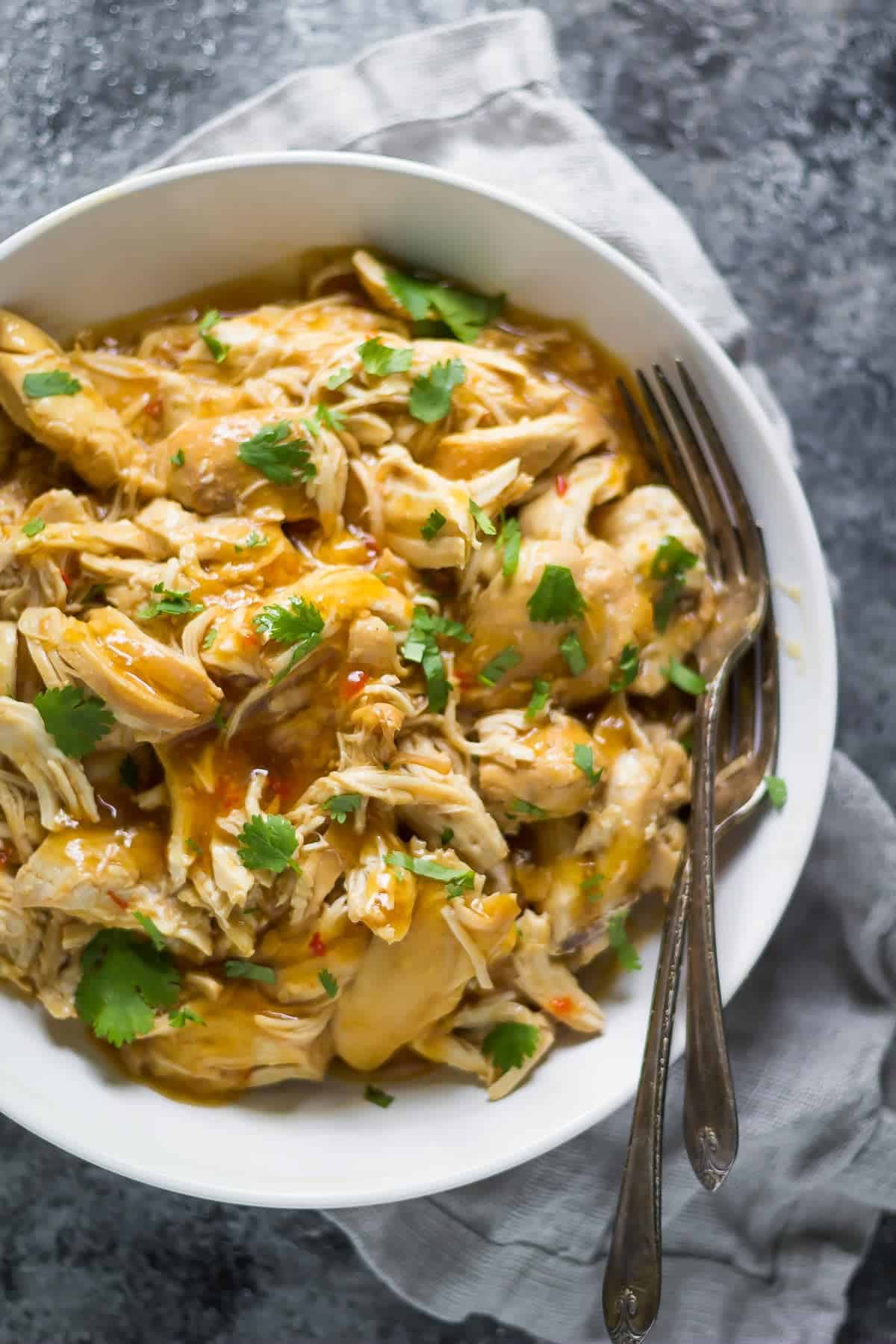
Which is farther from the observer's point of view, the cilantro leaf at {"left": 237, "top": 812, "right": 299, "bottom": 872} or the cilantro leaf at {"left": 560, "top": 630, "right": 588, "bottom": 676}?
the cilantro leaf at {"left": 560, "top": 630, "right": 588, "bottom": 676}

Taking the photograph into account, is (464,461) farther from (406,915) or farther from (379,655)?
(406,915)

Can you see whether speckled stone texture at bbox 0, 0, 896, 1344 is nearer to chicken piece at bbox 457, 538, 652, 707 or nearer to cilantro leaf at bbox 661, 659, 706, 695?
cilantro leaf at bbox 661, 659, 706, 695

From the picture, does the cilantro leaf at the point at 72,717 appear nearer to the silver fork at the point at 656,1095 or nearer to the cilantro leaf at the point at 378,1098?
the cilantro leaf at the point at 378,1098

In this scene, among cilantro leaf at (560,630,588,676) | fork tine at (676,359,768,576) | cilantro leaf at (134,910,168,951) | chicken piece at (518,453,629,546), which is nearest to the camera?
cilantro leaf at (134,910,168,951)

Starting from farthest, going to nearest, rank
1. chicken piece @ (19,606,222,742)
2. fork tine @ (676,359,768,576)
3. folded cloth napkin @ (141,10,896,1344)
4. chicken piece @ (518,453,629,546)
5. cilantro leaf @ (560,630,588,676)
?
folded cloth napkin @ (141,10,896,1344)
fork tine @ (676,359,768,576)
chicken piece @ (518,453,629,546)
cilantro leaf @ (560,630,588,676)
chicken piece @ (19,606,222,742)

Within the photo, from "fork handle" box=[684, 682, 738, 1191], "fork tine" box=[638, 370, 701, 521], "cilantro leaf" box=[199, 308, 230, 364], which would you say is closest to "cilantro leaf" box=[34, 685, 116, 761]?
"cilantro leaf" box=[199, 308, 230, 364]

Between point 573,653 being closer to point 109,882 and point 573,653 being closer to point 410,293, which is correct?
point 410,293

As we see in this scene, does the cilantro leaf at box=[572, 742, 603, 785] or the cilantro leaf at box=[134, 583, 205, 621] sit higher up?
the cilantro leaf at box=[134, 583, 205, 621]
